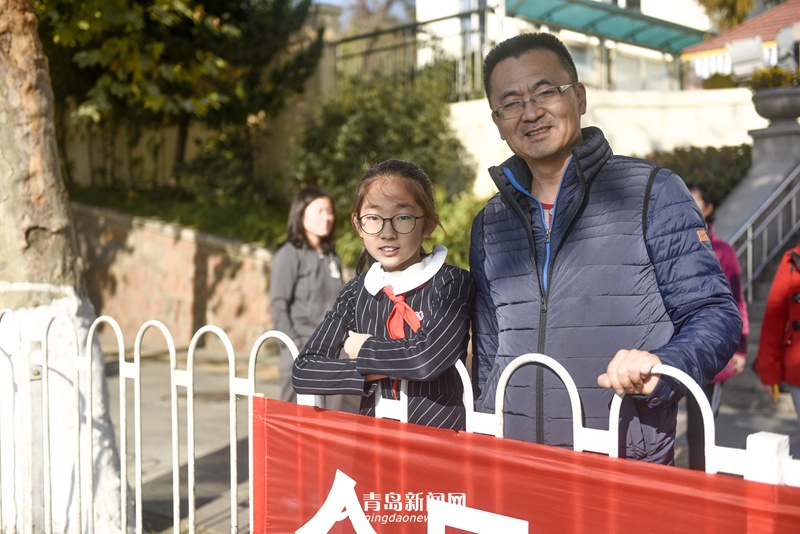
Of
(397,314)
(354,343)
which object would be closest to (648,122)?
(397,314)

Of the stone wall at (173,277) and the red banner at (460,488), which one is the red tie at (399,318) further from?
the stone wall at (173,277)

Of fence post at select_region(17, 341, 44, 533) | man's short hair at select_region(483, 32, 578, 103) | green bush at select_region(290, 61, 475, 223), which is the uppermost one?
green bush at select_region(290, 61, 475, 223)

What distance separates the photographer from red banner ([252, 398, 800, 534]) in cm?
187

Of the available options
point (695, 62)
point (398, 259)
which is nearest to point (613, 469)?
point (398, 259)

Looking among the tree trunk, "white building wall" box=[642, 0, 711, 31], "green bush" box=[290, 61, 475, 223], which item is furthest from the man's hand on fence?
"white building wall" box=[642, 0, 711, 31]

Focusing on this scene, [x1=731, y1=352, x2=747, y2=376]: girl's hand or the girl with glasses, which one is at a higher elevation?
the girl with glasses

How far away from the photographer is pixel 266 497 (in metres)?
2.90

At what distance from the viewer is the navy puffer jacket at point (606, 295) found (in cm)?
214

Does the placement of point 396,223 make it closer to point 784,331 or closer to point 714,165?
point 784,331

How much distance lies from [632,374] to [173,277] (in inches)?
450

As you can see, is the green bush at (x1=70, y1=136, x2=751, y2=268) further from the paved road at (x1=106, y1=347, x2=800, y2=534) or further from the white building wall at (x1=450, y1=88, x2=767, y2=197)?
the paved road at (x1=106, y1=347, x2=800, y2=534)

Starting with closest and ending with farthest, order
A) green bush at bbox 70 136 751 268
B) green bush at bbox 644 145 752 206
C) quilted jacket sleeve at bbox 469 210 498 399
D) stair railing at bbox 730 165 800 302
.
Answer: quilted jacket sleeve at bbox 469 210 498 399 → stair railing at bbox 730 165 800 302 → green bush at bbox 644 145 752 206 → green bush at bbox 70 136 751 268

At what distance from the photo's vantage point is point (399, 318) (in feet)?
8.96

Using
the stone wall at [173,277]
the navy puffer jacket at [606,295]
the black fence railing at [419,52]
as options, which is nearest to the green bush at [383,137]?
the black fence railing at [419,52]
